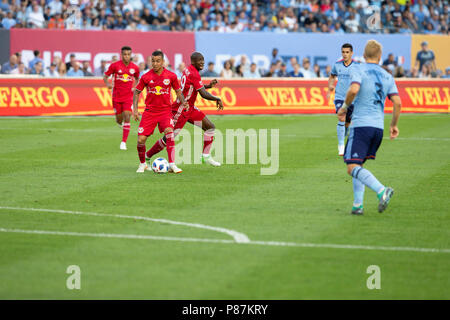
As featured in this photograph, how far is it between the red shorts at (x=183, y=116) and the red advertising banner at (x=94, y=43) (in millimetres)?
16989

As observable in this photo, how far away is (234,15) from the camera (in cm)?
3503

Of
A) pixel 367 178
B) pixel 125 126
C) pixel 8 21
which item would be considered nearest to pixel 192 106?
pixel 125 126

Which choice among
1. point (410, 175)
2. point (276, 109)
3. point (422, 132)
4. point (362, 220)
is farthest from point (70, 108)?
point (362, 220)

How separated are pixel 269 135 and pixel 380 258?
12978mm

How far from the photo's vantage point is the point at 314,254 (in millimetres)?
7656

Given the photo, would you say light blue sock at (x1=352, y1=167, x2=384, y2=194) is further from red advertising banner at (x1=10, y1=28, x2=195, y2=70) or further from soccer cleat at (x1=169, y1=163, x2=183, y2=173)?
red advertising banner at (x1=10, y1=28, x2=195, y2=70)

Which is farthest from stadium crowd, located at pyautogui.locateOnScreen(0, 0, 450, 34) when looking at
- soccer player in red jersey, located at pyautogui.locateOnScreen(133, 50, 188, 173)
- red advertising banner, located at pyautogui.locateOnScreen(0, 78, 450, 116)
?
soccer player in red jersey, located at pyautogui.locateOnScreen(133, 50, 188, 173)

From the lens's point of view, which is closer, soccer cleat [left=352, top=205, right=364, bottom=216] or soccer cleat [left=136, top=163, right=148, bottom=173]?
soccer cleat [left=352, top=205, right=364, bottom=216]

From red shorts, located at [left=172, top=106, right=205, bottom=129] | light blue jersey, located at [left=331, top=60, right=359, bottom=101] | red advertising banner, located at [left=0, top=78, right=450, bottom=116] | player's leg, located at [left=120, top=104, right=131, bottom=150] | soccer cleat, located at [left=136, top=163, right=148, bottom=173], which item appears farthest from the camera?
red advertising banner, located at [left=0, top=78, right=450, bottom=116]

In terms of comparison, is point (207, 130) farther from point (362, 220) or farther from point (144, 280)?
point (144, 280)

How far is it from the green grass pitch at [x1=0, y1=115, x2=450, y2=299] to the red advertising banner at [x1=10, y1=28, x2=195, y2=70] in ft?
45.8

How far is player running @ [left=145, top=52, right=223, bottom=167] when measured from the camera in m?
13.9

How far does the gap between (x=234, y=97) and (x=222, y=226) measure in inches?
728

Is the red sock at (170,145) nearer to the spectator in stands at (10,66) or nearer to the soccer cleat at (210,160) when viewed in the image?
the soccer cleat at (210,160)
